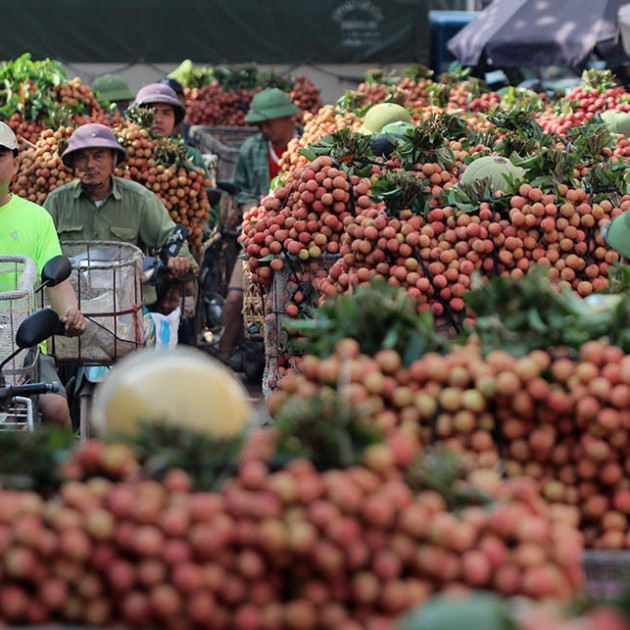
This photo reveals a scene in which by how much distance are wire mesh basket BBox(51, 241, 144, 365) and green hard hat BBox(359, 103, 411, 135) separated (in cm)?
231

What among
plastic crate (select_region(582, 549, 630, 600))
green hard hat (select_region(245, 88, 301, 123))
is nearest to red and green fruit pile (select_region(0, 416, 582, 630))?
plastic crate (select_region(582, 549, 630, 600))

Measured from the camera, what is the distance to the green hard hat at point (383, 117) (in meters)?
6.87

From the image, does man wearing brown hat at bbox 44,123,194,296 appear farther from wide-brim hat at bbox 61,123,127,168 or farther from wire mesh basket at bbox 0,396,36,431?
wire mesh basket at bbox 0,396,36,431

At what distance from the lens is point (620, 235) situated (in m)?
3.75

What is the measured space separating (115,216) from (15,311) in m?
2.12

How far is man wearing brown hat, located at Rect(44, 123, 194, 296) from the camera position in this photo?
237 inches

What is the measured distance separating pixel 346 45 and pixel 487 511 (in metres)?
17.5

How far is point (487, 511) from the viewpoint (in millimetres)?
1958

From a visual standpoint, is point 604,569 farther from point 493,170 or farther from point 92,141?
point 92,141

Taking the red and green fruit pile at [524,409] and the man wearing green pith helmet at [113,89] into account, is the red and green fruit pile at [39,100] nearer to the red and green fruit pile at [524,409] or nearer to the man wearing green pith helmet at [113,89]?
the man wearing green pith helmet at [113,89]

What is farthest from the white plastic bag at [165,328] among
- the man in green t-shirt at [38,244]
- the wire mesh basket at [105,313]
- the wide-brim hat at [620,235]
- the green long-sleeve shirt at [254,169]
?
the wide-brim hat at [620,235]

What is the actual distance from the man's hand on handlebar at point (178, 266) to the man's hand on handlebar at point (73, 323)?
136cm

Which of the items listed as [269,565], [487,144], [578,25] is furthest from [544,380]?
[578,25]

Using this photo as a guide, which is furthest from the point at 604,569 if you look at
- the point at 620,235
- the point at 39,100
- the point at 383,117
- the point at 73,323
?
the point at 39,100
